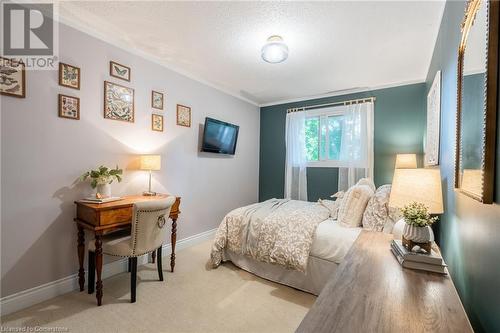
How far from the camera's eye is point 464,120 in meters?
1.12

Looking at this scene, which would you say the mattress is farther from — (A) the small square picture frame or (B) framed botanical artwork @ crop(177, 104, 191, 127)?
(A) the small square picture frame

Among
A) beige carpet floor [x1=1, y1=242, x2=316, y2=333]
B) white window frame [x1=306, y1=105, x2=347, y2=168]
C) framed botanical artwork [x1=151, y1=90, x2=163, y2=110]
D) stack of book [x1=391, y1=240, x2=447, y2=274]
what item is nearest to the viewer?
stack of book [x1=391, y1=240, x2=447, y2=274]

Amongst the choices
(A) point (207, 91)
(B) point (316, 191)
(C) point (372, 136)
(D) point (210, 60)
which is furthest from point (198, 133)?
(C) point (372, 136)

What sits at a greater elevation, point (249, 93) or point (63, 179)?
point (249, 93)

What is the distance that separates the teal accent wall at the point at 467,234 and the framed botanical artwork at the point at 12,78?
304 cm

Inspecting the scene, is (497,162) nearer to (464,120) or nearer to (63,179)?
(464,120)

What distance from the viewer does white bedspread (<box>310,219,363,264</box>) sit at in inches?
83.5

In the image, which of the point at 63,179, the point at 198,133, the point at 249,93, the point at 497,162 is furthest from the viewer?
the point at 249,93

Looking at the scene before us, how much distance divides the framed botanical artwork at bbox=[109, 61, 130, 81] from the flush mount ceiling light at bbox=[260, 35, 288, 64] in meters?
1.59

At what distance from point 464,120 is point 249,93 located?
3.47 m

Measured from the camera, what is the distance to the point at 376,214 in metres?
2.20

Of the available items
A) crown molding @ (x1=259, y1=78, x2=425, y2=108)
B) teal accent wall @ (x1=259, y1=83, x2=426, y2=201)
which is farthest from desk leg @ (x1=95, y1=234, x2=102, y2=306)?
crown molding @ (x1=259, y1=78, x2=425, y2=108)

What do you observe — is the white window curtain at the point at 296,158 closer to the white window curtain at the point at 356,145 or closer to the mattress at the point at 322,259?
the white window curtain at the point at 356,145

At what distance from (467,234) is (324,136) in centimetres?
→ 321
